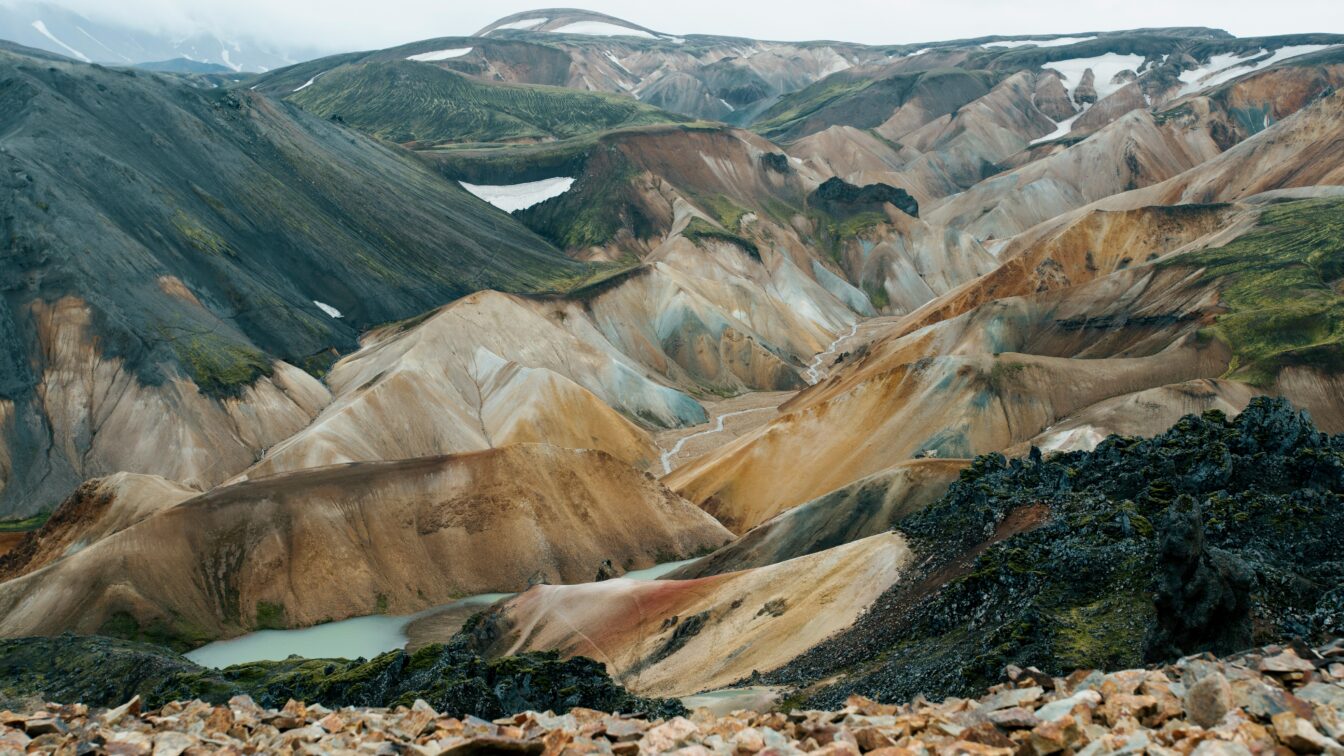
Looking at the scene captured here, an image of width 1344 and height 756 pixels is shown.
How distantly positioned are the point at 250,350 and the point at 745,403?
167ft

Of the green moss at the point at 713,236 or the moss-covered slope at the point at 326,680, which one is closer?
the moss-covered slope at the point at 326,680

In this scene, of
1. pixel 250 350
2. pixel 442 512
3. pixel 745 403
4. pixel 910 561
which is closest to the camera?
pixel 910 561

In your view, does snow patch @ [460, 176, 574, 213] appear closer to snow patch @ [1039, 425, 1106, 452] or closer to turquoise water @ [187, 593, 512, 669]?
snow patch @ [1039, 425, 1106, 452]

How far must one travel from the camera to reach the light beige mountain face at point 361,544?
58.7 m

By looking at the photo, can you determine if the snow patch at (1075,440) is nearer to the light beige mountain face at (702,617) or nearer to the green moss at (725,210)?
the light beige mountain face at (702,617)

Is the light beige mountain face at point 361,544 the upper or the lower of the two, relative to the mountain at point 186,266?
lower

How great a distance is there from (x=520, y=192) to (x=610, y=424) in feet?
282

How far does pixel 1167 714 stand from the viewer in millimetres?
14180

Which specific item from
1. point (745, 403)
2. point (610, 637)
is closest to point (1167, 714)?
point (610, 637)

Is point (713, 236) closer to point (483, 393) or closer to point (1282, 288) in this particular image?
point (483, 393)

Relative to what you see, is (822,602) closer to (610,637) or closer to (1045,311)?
(610,637)

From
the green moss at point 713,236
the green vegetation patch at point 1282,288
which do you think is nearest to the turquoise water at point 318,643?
the green vegetation patch at point 1282,288

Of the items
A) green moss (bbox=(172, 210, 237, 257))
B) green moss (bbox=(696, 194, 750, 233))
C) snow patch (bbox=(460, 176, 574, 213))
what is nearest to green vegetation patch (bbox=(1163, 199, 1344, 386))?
green moss (bbox=(696, 194, 750, 233))

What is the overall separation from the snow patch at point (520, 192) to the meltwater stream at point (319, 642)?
390ft
